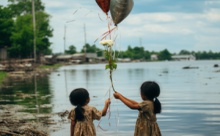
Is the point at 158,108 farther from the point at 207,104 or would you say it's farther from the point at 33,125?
the point at 207,104

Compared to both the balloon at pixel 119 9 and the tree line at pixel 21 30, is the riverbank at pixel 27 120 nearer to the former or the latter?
the balloon at pixel 119 9

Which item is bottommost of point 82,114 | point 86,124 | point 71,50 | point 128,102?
point 86,124

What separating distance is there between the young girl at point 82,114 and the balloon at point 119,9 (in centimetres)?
142

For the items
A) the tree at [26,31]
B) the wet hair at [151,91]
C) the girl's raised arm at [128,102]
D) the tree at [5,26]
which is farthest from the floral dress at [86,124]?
the tree at [26,31]

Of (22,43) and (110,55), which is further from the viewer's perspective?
(22,43)

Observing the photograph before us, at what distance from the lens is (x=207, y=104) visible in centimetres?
1667

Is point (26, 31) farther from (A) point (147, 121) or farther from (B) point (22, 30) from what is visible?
(A) point (147, 121)

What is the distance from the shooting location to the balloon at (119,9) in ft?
21.4

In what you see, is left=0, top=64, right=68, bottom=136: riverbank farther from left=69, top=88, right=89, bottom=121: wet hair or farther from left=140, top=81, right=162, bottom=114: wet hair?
left=140, top=81, right=162, bottom=114: wet hair

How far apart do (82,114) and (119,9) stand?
1.79 m

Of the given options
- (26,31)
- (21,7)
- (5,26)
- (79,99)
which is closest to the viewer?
(79,99)

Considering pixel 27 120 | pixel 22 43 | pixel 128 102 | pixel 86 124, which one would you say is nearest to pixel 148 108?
pixel 128 102

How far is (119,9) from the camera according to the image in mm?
6523

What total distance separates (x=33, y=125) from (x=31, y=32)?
54504 mm
